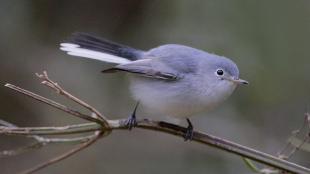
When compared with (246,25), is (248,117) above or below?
below

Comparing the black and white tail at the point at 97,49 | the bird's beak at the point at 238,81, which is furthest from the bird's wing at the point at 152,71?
the bird's beak at the point at 238,81

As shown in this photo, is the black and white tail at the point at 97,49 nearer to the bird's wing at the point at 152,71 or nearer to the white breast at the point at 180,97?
the bird's wing at the point at 152,71

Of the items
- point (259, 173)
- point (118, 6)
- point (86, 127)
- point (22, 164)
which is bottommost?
point (22, 164)

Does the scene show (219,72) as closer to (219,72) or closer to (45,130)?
(219,72)

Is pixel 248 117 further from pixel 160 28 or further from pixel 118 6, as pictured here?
pixel 118 6

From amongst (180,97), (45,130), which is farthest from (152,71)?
(45,130)

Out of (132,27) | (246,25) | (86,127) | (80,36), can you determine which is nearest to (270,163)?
(86,127)
